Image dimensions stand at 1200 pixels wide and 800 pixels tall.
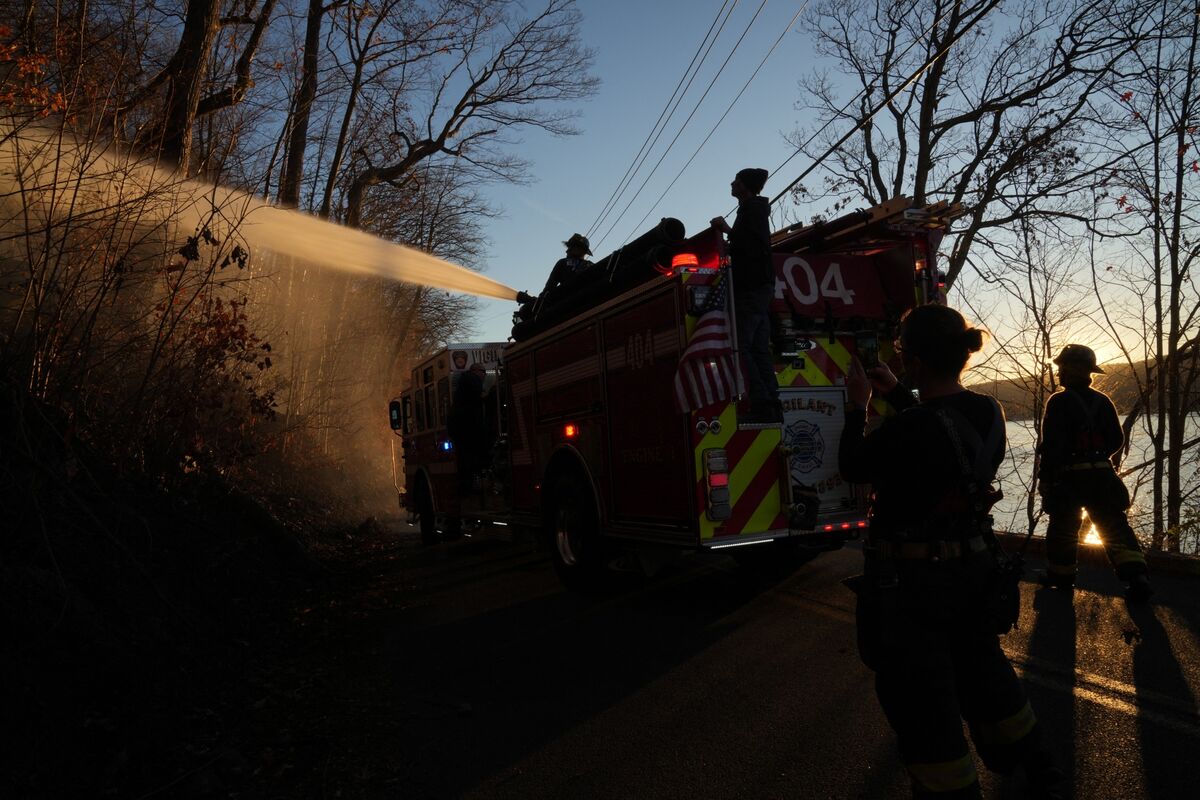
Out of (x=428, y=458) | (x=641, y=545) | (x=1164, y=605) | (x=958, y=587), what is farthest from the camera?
(x=428, y=458)

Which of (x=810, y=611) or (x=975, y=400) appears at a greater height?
(x=975, y=400)

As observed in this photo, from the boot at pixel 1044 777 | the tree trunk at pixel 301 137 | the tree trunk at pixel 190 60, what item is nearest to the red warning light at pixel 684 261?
the boot at pixel 1044 777

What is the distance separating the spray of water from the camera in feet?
17.3

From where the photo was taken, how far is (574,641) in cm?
564

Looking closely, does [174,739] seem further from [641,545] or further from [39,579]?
[641,545]

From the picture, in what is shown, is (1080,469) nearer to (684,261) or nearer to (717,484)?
(717,484)

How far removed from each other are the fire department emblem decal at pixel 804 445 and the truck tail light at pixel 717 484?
56 centimetres

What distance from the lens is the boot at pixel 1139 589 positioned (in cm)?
524

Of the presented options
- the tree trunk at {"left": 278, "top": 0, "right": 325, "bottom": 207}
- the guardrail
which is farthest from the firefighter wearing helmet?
the tree trunk at {"left": 278, "top": 0, "right": 325, "bottom": 207}

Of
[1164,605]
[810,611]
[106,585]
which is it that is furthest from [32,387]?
[1164,605]

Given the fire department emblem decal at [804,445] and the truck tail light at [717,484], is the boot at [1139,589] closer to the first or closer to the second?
the fire department emblem decal at [804,445]

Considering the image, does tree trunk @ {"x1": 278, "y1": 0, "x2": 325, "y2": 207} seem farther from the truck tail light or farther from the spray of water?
the truck tail light

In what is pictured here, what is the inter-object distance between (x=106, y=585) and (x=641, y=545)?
3527 mm

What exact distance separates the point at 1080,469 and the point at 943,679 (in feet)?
12.7
